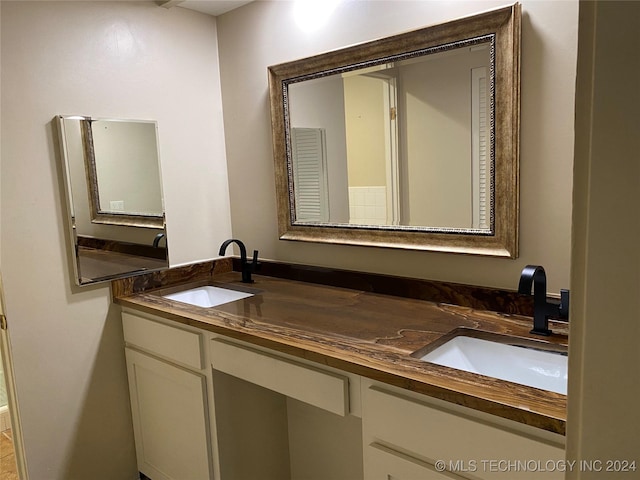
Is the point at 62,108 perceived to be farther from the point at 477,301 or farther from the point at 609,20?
the point at 609,20

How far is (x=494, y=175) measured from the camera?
1.62m

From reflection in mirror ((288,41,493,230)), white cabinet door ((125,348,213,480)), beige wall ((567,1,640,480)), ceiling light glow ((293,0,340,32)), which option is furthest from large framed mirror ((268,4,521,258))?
beige wall ((567,1,640,480))

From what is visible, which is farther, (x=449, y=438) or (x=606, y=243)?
(x=449, y=438)

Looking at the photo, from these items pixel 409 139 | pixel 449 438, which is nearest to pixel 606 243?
pixel 449 438

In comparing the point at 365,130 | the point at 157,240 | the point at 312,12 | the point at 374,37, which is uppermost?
the point at 312,12

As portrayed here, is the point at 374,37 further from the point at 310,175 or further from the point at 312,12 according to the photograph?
the point at 310,175

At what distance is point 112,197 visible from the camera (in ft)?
6.89

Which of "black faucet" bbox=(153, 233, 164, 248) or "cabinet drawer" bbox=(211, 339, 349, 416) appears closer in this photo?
"cabinet drawer" bbox=(211, 339, 349, 416)

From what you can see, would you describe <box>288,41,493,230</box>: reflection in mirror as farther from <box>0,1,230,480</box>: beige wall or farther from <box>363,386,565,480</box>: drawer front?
<box>363,386,565,480</box>: drawer front

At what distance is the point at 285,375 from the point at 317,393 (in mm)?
135

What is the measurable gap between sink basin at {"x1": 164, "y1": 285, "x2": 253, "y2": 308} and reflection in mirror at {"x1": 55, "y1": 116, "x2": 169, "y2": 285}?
0.19 meters

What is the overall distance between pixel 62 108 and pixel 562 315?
6.45ft

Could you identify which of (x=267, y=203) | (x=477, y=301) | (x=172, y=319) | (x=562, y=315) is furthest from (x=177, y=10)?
(x=562, y=315)

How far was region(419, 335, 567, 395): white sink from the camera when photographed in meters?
1.33
